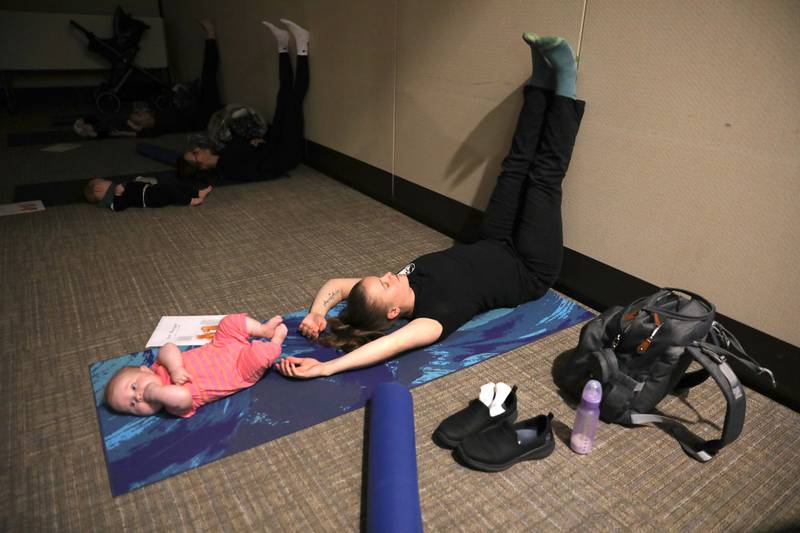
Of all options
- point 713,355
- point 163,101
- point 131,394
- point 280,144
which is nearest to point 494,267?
point 713,355

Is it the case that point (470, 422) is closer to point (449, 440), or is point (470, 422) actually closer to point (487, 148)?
point (449, 440)

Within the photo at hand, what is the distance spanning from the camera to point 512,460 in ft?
4.20

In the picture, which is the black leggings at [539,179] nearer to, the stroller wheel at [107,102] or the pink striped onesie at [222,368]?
the pink striped onesie at [222,368]

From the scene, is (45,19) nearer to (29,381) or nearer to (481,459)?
(29,381)

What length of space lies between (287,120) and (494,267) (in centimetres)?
229

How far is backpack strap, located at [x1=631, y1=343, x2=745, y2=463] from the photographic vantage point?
1.27m

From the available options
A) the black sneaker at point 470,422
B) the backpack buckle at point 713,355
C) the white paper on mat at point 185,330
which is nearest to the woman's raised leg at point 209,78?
the white paper on mat at point 185,330

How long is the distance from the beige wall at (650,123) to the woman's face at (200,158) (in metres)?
1.41

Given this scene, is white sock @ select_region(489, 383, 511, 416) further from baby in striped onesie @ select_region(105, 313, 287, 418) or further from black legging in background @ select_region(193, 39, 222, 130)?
black legging in background @ select_region(193, 39, 222, 130)

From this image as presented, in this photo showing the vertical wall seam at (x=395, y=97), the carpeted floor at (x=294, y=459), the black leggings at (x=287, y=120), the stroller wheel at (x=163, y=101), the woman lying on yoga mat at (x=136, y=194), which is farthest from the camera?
the stroller wheel at (x=163, y=101)

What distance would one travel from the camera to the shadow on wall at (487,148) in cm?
221

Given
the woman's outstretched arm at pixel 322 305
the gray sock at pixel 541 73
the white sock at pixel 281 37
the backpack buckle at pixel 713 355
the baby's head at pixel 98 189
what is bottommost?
the woman's outstretched arm at pixel 322 305

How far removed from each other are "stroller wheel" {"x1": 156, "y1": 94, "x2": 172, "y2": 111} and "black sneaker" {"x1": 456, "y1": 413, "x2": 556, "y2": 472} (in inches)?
208

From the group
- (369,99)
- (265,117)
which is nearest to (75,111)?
(265,117)
